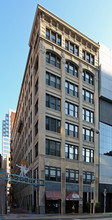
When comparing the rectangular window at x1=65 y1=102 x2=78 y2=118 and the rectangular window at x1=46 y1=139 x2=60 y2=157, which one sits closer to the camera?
the rectangular window at x1=46 y1=139 x2=60 y2=157

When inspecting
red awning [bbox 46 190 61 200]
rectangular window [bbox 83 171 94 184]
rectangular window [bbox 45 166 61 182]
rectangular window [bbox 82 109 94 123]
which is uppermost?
rectangular window [bbox 82 109 94 123]

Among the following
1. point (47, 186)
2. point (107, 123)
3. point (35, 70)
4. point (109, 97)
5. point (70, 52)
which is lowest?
point (47, 186)

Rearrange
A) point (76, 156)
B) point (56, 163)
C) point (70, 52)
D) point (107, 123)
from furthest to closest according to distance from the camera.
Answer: point (107, 123) → point (70, 52) → point (76, 156) → point (56, 163)

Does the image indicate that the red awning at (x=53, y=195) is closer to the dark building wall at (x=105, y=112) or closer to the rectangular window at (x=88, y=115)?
the rectangular window at (x=88, y=115)

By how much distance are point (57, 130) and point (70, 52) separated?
16280 mm

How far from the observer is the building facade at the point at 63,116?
4150 centimetres

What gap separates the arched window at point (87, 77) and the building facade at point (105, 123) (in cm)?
200

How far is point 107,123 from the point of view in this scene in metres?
54.1

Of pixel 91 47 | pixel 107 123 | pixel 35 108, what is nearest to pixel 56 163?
pixel 35 108

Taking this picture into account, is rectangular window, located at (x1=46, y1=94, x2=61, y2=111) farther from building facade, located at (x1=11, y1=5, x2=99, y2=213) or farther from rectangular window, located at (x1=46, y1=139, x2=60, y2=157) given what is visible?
rectangular window, located at (x1=46, y1=139, x2=60, y2=157)

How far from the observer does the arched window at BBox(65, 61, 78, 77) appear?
49.5 meters

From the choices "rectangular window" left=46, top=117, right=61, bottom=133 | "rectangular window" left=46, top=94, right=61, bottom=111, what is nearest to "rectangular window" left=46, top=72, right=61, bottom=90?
"rectangular window" left=46, top=94, right=61, bottom=111

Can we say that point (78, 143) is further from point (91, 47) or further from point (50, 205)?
point (91, 47)

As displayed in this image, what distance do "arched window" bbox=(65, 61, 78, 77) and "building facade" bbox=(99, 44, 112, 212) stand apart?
21.5ft
